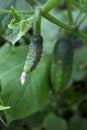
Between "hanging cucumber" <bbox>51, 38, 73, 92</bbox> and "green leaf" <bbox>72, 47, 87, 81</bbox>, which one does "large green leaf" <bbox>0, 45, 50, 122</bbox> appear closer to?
"hanging cucumber" <bbox>51, 38, 73, 92</bbox>

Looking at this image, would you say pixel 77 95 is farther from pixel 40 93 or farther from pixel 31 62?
pixel 31 62

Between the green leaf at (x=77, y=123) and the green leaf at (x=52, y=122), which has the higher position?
the green leaf at (x=52, y=122)

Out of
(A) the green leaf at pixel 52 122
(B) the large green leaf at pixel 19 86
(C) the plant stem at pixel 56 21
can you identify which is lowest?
(A) the green leaf at pixel 52 122

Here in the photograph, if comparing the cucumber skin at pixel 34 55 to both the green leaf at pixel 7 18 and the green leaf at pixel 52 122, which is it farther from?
the green leaf at pixel 52 122

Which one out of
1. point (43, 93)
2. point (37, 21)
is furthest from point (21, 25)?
point (43, 93)

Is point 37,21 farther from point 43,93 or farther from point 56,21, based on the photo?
point 43,93

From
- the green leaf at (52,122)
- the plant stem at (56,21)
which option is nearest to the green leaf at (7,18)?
the plant stem at (56,21)

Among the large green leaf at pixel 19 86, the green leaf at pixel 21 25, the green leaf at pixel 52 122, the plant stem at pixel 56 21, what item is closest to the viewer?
the green leaf at pixel 21 25

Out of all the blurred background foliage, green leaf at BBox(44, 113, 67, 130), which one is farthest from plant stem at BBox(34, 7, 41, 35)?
green leaf at BBox(44, 113, 67, 130)
